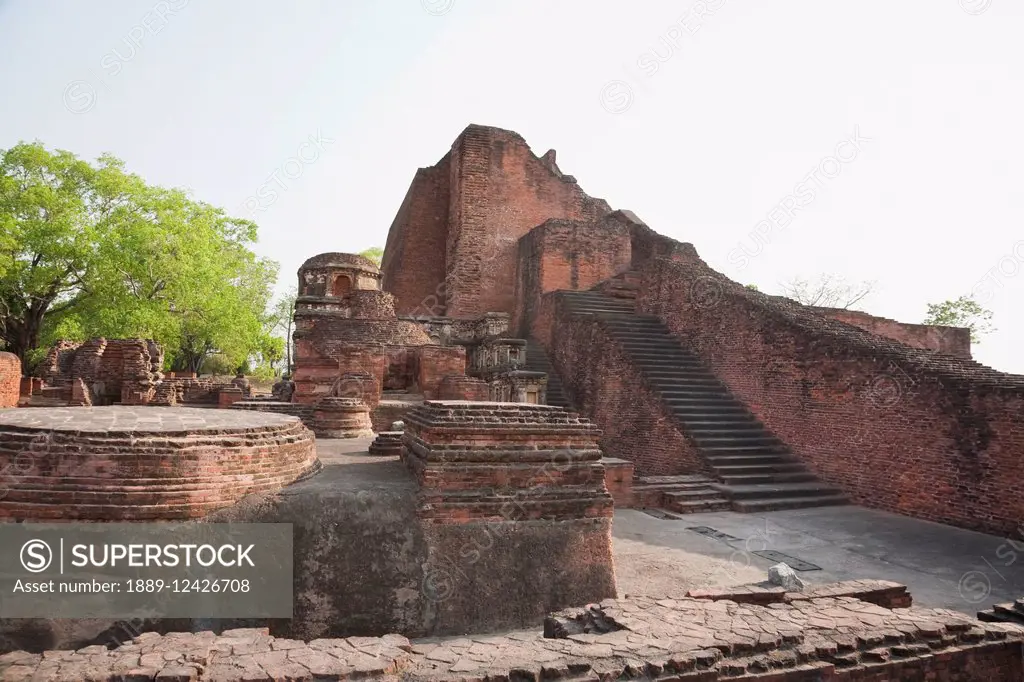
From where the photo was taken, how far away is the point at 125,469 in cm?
380

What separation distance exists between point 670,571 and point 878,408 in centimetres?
497

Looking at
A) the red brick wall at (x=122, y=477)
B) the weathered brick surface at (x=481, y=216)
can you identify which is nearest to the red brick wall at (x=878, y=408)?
the red brick wall at (x=122, y=477)

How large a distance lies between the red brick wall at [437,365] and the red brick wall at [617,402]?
8.63 ft

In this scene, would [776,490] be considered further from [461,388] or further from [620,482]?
[461,388]

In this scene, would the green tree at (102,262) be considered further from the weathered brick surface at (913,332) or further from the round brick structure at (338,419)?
the weathered brick surface at (913,332)

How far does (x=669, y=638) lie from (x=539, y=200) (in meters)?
19.1

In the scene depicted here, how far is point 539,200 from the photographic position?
2123cm

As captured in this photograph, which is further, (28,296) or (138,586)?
(28,296)

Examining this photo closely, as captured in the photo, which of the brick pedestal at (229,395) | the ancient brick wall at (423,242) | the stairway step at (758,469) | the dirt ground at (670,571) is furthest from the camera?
the ancient brick wall at (423,242)

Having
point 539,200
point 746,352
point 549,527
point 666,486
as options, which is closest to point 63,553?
point 549,527

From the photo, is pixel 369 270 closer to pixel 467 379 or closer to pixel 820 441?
pixel 467 379

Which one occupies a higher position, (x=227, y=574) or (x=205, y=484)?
(x=205, y=484)

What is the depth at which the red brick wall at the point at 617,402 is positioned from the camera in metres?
10.3

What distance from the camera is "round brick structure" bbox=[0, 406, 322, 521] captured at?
3.69m
